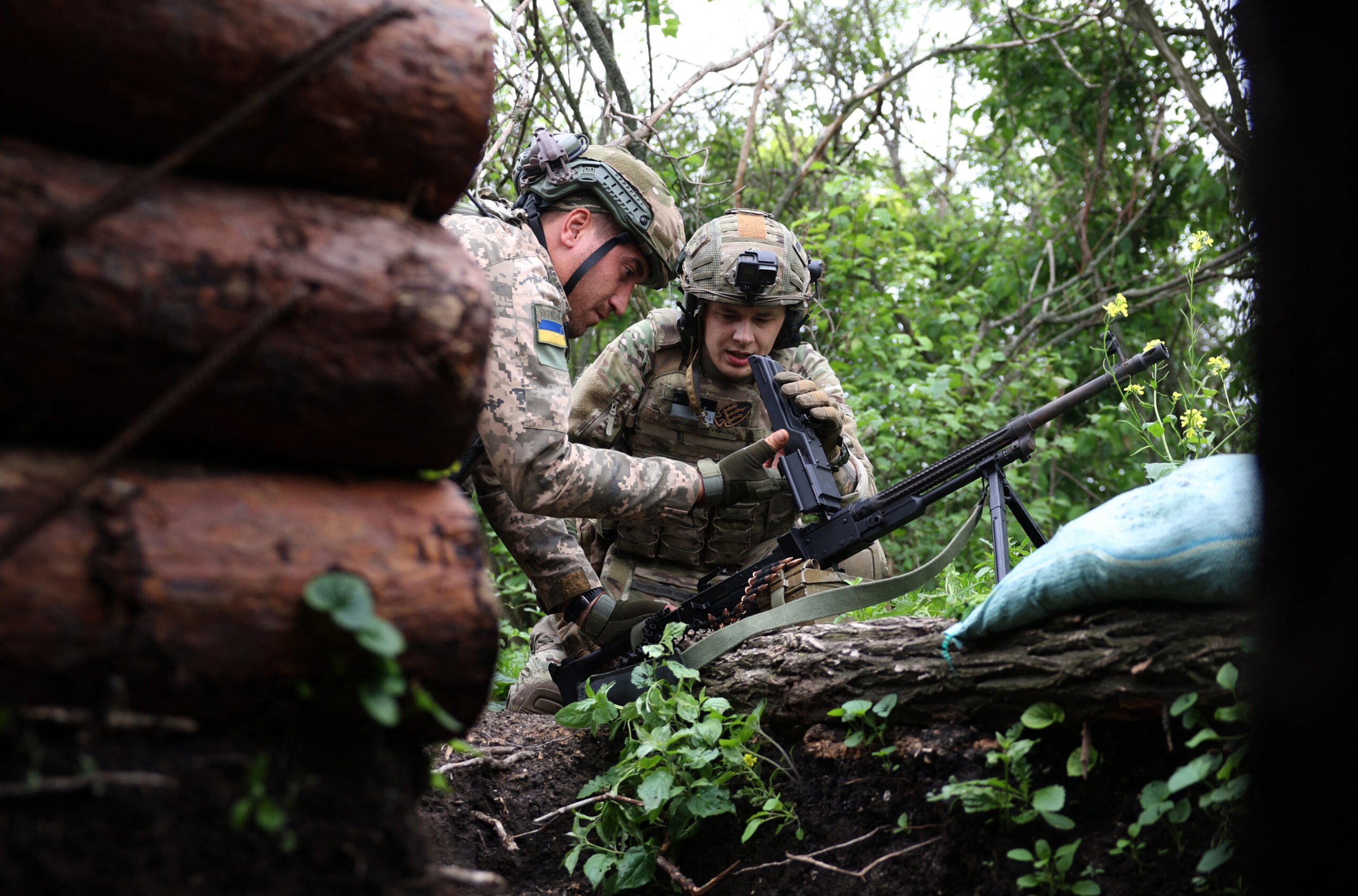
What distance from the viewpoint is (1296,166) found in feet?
2.74

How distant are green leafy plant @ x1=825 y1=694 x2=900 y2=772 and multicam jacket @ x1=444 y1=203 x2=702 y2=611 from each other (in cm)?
120

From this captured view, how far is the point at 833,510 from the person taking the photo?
11.5 feet

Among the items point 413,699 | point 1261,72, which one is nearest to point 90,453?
point 413,699

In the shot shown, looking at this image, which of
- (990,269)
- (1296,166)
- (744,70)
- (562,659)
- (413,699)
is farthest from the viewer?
(990,269)

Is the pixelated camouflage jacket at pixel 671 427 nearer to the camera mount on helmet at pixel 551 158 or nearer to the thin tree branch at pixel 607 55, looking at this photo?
the camera mount on helmet at pixel 551 158

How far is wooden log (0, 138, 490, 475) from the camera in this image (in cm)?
118

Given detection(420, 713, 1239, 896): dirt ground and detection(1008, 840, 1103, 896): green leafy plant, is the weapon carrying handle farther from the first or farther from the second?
detection(1008, 840, 1103, 896): green leafy plant

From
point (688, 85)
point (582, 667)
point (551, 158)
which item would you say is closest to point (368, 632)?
point (582, 667)

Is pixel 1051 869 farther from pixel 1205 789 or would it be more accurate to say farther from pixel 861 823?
pixel 861 823

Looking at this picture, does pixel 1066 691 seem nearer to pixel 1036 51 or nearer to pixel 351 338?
pixel 351 338

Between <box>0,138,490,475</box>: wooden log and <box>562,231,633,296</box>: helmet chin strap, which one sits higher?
<box>562,231,633,296</box>: helmet chin strap

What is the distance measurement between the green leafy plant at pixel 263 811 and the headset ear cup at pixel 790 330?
3.70 metres

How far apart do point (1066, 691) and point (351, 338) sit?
1.54 metres

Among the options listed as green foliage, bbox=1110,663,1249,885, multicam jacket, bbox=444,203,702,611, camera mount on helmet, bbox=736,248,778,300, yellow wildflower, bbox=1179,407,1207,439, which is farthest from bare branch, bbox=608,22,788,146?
green foliage, bbox=1110,663,1249,885
